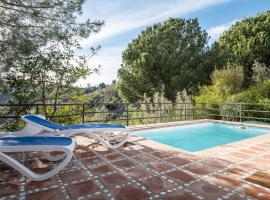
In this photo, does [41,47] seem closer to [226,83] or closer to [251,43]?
[226,83]

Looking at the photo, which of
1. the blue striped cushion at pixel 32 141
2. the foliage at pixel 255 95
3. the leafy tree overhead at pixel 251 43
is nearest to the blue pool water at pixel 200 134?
the foliage at pixel 255 95

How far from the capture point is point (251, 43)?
20.8 m

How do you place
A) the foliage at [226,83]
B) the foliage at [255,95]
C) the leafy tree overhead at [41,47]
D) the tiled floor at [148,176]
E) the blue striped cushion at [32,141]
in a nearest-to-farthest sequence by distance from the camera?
the tiled floor at [148,176]
the blue striped cushion at [32,141]
the leafy tree overhead at [41,47]
the foliage at [255,95]
the foliage at [226,83]

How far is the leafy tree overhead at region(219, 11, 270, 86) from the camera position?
66.5 feet

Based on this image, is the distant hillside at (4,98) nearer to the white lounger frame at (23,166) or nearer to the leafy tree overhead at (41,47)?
the leafy tree overhead at (41,47)

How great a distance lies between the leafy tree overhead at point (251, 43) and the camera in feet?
66.5

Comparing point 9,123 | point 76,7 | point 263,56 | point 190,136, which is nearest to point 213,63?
point 263,56

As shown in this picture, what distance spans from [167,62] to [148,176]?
15.8 meters

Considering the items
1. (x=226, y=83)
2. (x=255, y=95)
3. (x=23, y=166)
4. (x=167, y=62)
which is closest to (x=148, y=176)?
(x=23, y=166)

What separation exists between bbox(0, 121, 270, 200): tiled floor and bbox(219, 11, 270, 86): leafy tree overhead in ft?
54.6

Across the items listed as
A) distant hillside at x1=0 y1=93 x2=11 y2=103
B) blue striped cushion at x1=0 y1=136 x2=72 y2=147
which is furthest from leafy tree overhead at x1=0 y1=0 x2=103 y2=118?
blue striped cushion at x1=0 y1=136 x2=72 y2=147

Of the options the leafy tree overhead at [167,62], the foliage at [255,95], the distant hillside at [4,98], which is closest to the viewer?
the distant hillside at [4,98]

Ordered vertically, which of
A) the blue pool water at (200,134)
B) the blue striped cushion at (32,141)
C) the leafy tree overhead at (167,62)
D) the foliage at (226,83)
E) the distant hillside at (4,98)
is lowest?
the blue pool water at (200,134)

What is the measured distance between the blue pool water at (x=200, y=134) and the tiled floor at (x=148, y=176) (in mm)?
2587
